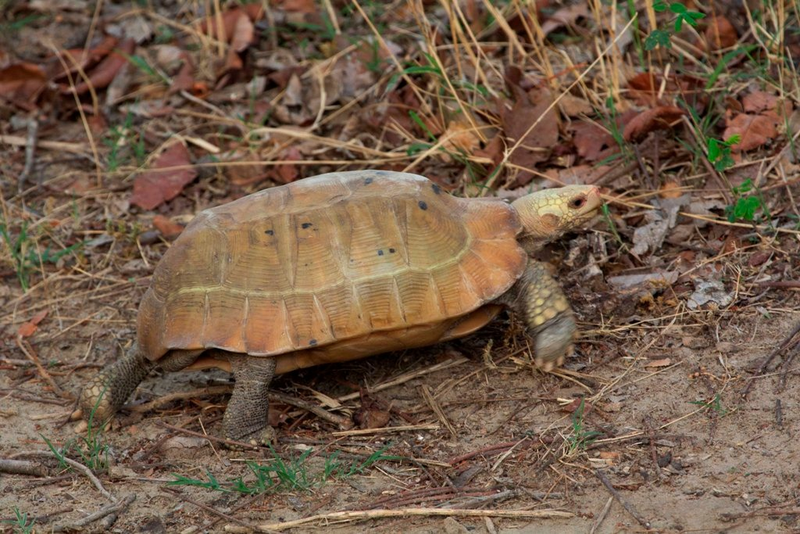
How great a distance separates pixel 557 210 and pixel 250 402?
172 cm

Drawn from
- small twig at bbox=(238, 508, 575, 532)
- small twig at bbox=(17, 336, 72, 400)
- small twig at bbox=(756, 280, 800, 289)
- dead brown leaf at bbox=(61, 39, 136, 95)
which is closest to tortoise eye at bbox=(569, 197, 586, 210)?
small twig at bbox=(756, 280, 800, 289)

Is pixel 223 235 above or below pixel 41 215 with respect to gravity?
above

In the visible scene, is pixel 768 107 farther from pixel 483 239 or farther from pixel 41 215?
pixel 41 215

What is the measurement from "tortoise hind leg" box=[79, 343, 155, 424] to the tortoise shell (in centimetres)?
21

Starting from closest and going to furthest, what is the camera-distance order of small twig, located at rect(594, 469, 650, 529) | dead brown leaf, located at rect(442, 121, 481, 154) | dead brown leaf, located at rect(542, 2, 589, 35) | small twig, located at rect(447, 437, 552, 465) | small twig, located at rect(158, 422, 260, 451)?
1. small twig, located at rect(594, 469, 650, 529)
2. small twig, located at rect(447, 437, 552, 465)
3. small twig, located at rect(158, 422, 260, 451)
4. dead brown leaf, located at rect(442, 121, 481, 154)
5. dead brown leaf, located at rect(542, 2, 589, 35)

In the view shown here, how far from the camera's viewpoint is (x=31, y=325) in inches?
210

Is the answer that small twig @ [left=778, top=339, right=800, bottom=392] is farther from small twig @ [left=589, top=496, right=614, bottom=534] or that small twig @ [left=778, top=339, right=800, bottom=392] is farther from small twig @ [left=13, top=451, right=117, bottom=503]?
small twig @ [left=13, top=451, right=117, bottom=503]

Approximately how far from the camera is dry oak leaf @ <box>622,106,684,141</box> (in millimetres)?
5223

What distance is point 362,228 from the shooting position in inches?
166

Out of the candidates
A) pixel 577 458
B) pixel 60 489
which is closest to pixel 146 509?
pixel 60 489

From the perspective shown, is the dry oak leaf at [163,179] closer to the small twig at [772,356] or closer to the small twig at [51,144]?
the small twig at [51,144]

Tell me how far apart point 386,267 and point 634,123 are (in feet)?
6.49

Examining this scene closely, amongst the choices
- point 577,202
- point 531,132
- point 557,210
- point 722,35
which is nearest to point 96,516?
point 557,210

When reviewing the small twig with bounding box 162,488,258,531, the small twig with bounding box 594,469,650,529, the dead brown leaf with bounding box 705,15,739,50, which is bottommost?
the small twig with bounding box 162,488,258,531
